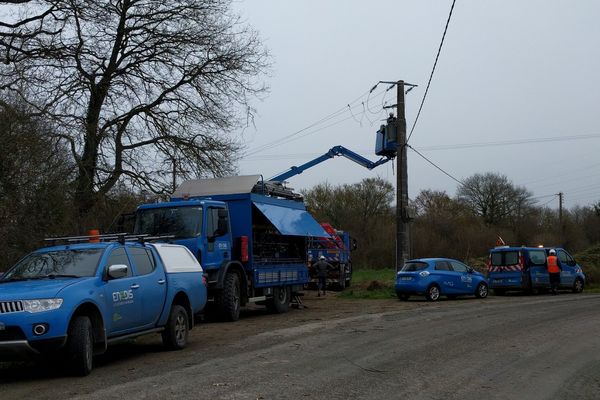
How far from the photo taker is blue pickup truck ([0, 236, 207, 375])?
812cm

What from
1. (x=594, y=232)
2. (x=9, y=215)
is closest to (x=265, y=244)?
(x=9, y=215)

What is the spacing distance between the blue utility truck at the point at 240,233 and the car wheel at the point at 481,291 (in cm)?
720

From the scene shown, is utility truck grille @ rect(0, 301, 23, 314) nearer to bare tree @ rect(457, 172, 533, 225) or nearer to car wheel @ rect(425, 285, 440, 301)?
car wheel @ rect(425, 285, 440, 301)

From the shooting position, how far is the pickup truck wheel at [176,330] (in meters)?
11.0

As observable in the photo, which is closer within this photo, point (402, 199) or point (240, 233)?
point (240, 233)

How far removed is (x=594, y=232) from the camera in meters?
68.5

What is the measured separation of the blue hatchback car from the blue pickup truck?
12147 millimetres

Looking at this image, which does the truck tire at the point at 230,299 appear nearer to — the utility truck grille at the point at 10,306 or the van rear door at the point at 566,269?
the utility truck grille at the point at 10,306

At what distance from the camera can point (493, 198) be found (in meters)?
72.4

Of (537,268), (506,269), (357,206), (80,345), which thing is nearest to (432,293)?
(506,269)

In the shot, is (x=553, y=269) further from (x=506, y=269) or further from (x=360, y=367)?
(x=360, y=367)

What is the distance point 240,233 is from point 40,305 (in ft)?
30.0

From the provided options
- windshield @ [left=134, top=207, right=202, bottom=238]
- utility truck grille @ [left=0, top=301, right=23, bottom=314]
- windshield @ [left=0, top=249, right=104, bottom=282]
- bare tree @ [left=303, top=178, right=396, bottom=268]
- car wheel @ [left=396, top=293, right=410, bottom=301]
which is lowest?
car wheel @ [left=396, top=293, right=410, bottom=301]

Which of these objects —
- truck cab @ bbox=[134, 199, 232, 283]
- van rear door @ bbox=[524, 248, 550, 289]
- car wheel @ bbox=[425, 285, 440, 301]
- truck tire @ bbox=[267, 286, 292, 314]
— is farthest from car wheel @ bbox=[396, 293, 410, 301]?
truck cab @ bbox=[134, 199, 232, 283]
